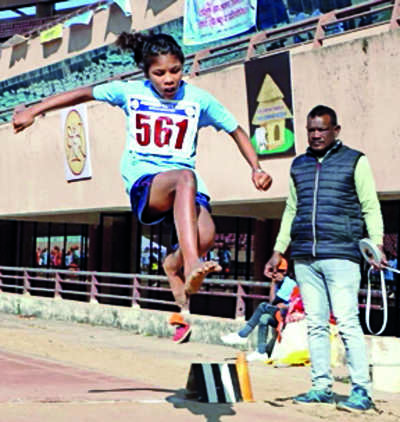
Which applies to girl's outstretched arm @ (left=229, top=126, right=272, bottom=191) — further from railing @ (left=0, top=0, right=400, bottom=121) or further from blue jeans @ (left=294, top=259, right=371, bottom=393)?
railing @ (left=0, top=0, right=400, bottom=121)

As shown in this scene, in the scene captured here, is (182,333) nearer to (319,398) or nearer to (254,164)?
(319,398)

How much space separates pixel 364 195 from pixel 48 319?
15355 millimetres

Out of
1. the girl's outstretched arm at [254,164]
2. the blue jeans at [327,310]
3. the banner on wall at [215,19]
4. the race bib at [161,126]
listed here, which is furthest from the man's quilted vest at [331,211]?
the banner on wall at [215,19]

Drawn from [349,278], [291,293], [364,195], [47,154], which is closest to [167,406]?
[349,278]

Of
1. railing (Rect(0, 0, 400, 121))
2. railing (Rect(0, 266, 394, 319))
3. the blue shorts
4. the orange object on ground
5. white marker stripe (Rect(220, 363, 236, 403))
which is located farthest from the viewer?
railing (Rect(0, 266, 394, 319))

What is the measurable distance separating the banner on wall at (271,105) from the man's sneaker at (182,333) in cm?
319

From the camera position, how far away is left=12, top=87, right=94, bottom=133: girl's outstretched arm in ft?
19.6

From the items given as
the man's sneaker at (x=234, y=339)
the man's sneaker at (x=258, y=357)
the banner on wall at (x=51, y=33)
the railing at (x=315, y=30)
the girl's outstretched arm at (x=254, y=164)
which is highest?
the banner on wall at (x=51, y=33)

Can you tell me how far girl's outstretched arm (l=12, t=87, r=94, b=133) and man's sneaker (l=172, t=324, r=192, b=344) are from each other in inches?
419

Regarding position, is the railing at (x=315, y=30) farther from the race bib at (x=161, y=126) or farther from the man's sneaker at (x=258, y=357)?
the race bib at (x=161, y=126)

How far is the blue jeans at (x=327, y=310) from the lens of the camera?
7.79 metres

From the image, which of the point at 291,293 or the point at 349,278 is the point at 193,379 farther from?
the point at 291,293

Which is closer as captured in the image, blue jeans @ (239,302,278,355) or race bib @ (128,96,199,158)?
race bib @ (128,96,199,158)

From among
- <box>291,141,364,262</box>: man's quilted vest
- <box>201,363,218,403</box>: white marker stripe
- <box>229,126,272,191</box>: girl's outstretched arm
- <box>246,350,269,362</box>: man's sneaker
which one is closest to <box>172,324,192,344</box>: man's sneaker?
<box>246,350,269,362</box>: man's sneaker
